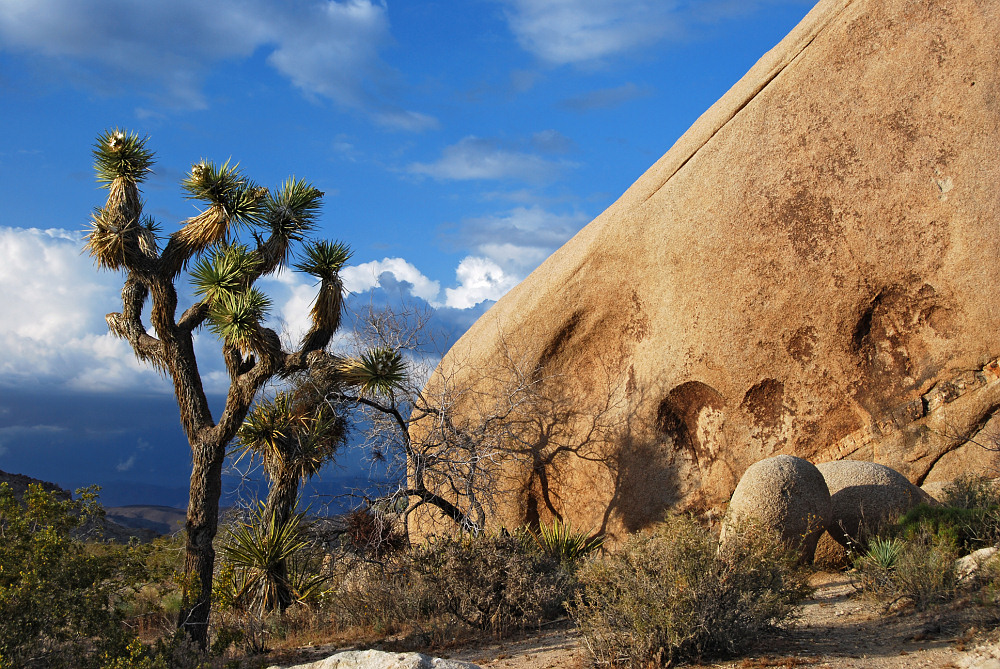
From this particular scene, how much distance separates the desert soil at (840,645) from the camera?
602 cm

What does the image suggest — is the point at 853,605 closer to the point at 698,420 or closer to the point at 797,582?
the point at 797,582

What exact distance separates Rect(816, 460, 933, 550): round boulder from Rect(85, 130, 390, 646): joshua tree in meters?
6.41

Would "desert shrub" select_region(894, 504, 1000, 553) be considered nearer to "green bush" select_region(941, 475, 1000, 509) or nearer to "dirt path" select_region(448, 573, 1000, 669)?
"green bush" select_region(941, 475, 1000, 509)

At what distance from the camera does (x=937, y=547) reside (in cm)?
765

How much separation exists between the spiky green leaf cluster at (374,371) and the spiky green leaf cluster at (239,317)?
4.14ft

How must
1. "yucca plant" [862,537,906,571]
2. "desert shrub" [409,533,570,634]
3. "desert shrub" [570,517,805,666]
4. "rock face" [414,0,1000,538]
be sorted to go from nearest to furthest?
"desert shrub" [570,517,805,666]
"yucca plant" [862,537,906,571]
"desert shrub" [409,533,570,634]
"rock face" [414,0,1000,538]

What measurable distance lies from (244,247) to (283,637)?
4.92m

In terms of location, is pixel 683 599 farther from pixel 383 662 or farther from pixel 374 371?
pixel 374 371

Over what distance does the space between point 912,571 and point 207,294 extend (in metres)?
8.37

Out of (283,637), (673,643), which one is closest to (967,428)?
(673,643)

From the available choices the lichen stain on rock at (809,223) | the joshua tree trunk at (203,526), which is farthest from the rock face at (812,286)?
the joshua tree trunk at (203,526)

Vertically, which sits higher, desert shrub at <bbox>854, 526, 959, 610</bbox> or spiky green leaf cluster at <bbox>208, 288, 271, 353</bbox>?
spiky green leaf cluster at <bbox>208, 288, 271, 353</bbox>

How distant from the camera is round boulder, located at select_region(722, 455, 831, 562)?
8617mm

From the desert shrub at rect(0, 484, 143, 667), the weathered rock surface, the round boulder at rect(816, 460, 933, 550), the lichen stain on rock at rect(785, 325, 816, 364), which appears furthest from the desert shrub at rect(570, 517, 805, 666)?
the lichen stain on rock at rect(785, 325, 816, 364)
